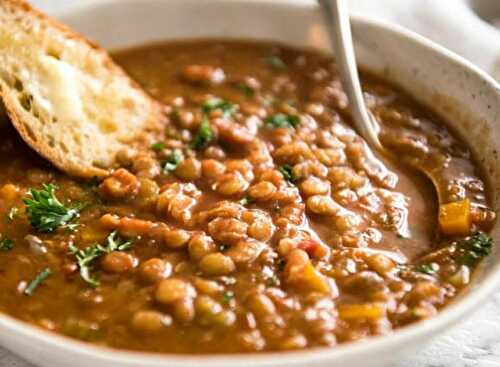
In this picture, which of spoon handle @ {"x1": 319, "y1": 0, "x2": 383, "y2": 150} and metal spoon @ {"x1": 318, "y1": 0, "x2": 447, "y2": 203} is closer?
metal spoon @ {"x1": 318, "y1": 0, "x2": 447, "y2": 203}

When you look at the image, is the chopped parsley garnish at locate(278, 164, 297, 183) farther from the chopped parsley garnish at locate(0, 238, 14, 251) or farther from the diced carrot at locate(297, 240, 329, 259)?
the chopped parsley garnish at locate(0, 238, 14, 251)

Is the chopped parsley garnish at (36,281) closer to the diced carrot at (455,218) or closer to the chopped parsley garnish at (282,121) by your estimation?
the chopped parsley garnish at (282,121)

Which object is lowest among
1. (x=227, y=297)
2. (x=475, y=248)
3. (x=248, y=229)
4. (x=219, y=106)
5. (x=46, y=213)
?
(x=46, y=213)

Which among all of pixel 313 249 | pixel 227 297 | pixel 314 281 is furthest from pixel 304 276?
pixel 227 297

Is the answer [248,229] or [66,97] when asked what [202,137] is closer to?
[66,97]

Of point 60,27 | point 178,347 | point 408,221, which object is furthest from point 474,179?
point 60,27

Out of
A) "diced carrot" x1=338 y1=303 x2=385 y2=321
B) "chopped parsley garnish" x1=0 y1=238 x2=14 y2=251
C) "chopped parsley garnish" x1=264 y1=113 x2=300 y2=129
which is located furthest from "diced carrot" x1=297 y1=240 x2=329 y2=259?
"chopped parsley garnish" x1=0 y1=238 x2=14 y2=251

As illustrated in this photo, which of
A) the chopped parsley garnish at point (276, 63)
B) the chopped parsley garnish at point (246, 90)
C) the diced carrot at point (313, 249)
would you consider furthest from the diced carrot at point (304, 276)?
the chopped parsley garnish at point (276, 63)
